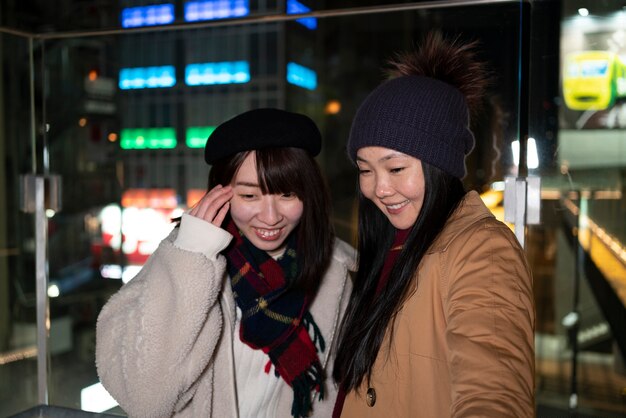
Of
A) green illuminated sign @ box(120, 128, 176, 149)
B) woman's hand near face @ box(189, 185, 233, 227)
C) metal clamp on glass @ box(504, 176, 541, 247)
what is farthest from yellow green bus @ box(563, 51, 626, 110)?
green illuminated sign @ box(120, 128, 176, 149)

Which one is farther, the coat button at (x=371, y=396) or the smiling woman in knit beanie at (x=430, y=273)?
the coat button at (x=371, y=396)

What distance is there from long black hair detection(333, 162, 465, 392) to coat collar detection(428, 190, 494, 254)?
15 mm

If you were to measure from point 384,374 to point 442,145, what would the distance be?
0.51m

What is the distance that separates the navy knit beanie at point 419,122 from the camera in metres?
1.37

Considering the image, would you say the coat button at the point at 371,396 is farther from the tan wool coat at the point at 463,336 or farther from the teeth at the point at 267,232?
the teeth at the point at 267,232

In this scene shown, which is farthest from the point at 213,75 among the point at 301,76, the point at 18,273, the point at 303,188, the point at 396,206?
the point at 396,206

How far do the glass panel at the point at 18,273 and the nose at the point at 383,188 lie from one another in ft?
7.41

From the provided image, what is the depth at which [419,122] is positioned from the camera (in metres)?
1.38

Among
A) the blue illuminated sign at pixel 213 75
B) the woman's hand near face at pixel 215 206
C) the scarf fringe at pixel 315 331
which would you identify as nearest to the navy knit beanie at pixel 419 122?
the woman's hand near face at pixel 215 206

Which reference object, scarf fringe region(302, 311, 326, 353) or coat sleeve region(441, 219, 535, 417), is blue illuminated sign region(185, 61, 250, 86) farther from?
coat sleeve region(441, 219, 535, 417)

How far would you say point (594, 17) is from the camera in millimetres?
2699

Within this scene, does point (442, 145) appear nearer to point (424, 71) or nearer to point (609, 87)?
point (424, 71)

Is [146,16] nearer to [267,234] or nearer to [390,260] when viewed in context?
[267,234]

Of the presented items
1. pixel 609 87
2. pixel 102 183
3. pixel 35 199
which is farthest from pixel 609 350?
pixel 35 199
